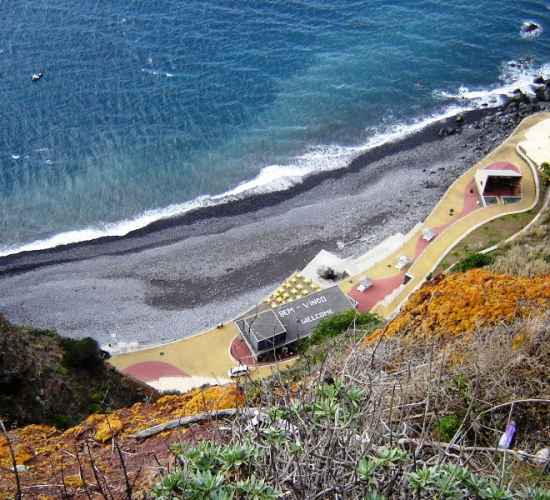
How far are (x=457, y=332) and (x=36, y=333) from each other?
28009 millimetres

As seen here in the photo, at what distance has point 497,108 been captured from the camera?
70.5m

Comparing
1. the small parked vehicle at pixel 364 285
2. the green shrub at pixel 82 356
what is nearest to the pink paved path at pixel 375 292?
the small parked vehicle at pixel 364 285

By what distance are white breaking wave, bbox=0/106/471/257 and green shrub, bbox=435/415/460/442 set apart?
1826 inches

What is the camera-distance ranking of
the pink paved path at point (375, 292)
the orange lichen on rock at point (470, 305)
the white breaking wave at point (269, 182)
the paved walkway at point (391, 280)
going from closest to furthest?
the orange lichen on rock at point (470, 305), the paved walkway at point (391, 280), the pink paved path at point (375, 292), the white breaking wave at point (269, 182)

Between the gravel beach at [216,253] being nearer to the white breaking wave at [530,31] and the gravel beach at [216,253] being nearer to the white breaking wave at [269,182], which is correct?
the white breaking wave at [269,182]

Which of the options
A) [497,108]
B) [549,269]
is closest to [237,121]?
[497,108]

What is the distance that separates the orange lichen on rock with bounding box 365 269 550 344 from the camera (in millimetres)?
19578

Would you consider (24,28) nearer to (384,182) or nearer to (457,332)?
(384,182)

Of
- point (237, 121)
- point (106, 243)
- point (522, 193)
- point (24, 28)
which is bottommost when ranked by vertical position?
point (106, 243)

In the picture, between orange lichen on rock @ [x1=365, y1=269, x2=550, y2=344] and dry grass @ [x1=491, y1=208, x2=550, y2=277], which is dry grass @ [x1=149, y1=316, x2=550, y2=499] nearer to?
orange lichen on rock @ [x1=365, y1=269, x2=550, y2=344]

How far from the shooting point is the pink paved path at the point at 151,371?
42875mm

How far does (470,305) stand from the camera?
21062 millimetres

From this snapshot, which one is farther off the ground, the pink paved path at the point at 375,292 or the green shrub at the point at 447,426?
the green shrub at the point at 447,426

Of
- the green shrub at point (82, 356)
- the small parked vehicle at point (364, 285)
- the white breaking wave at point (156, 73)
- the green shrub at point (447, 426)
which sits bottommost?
the small parked vehicle at point (364, 285)
